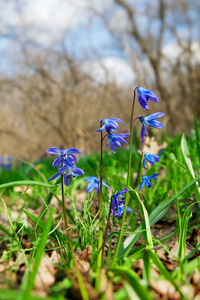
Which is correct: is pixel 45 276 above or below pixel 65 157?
below

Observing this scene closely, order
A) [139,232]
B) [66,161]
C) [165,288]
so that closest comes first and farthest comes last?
[165,288] < [66,161] < [139,232]

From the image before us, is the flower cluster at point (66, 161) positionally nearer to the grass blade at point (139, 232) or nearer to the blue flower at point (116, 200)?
the blue flower at point (116, 200)

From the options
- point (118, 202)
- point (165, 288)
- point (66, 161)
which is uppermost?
point (66, 161)

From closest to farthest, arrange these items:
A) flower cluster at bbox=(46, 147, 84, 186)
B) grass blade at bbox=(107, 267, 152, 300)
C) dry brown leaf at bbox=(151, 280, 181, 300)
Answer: grass blade at bbox=(107, 267, 152, 300)
dry brown leaf at bbox=(151, 280, 181, 300)
flower cluster at bbox=(46, 147, 84, 186)

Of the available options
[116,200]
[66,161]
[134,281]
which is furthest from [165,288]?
[66,161]

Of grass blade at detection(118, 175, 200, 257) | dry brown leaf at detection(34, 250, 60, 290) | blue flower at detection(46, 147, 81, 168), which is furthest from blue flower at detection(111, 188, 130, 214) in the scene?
dry brown leaf at detection(34, 250, 60, 290)

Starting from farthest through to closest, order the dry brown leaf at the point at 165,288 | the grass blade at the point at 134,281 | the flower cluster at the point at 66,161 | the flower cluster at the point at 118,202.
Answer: the flower cluster at the point at 118,202
the flower cluster at the point at 66,161
the dry brown leaf at the point at 165,288
the grass blade at the point at 134,281

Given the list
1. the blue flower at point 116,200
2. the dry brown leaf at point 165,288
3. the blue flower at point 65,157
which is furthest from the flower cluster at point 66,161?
the dry brown leaf at point 165,288

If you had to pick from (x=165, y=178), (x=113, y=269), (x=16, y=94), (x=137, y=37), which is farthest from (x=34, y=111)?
(x=113, y=269)

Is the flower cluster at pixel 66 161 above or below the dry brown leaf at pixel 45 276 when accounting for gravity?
above

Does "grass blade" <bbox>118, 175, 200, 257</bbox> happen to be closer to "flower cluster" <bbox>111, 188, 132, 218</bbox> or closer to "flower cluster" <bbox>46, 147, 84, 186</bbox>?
"flower cluster" <bbox>111, 188, 132, 218</bbox>

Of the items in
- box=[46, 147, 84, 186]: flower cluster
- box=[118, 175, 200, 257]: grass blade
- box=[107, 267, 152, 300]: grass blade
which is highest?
box=[46, 147, 84, 186]: flower cluster

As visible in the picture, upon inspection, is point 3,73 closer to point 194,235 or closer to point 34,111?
point 34,111

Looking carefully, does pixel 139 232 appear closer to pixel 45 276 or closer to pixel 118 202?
pixel 118 202
